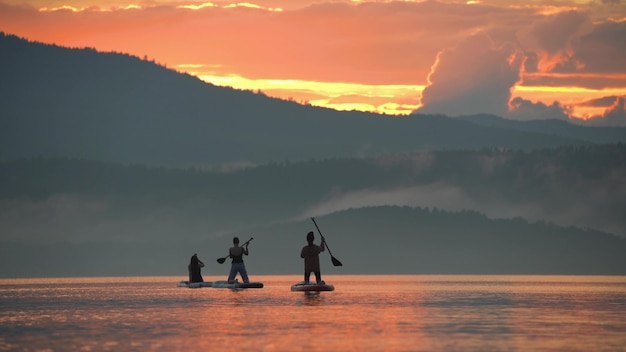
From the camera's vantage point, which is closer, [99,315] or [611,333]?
[611,333]

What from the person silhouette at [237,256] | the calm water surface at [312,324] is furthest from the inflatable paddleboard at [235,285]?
the calm water surface at [312,324]

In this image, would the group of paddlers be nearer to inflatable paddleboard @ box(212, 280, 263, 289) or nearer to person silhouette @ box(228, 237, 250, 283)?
person silhouette @ box(228, 237, 250, 283)

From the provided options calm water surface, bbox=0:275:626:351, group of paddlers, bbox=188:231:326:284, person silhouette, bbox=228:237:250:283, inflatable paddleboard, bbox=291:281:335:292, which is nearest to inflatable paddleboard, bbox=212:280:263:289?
group of paddlers, bbox=188:231:326:284

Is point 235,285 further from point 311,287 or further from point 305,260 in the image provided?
point 305,260

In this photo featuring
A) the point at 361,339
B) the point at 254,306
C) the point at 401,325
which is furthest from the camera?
the point at 254,306

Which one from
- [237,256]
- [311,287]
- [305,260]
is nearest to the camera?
[305,260]

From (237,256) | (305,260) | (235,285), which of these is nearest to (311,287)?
(305,260)

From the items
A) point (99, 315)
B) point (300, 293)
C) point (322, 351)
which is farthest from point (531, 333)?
point (300, 293)

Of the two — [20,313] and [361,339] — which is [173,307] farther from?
[361,339]

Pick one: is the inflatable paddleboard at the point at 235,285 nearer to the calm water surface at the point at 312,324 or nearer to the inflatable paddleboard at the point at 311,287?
the inflatable paddleboard at the point at 311,287

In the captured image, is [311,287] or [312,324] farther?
[311,287]

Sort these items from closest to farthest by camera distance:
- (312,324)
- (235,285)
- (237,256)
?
(312,324)
(237,256)
(235,285)

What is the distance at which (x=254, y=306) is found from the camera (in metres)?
54.7

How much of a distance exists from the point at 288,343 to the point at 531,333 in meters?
7.19
